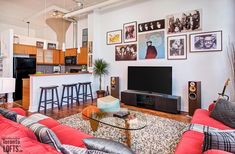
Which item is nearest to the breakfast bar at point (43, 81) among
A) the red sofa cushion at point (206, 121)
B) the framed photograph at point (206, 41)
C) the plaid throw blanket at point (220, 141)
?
the framed photograph at point (206, 41)

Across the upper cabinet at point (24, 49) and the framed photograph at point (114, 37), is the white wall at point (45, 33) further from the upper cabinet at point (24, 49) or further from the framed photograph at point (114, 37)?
the framed photograph at point (114, 37)

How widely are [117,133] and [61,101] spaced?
107 inches

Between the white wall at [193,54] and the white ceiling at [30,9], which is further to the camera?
the white ceiling at [30,9]

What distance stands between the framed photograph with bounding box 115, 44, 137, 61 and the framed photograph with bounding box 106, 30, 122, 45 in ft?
0.74

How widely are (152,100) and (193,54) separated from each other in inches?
64.6

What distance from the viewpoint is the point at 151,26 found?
4.86 meters

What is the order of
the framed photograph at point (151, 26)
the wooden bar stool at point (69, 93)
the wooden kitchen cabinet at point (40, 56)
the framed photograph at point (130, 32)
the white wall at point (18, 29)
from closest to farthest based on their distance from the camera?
the framed photograph at point (151, 26) < the wooden bar stool at point (69, 93) < the framed photograph at point (130, 32) < the wooden kitchen cabinet at point (40, 56) < the white wall at point (18, 29)

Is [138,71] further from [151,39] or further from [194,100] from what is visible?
[194,100]

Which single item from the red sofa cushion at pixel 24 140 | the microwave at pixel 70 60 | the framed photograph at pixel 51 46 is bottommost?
the red sofa cushion at pixel 24 140

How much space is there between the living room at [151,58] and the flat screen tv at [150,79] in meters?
0.03

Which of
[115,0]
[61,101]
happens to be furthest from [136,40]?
[61,101]

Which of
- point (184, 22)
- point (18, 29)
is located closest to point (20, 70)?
point (18, 29)

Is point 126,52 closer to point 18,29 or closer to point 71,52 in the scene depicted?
point 71,52

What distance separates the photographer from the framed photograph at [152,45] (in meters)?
4.71
